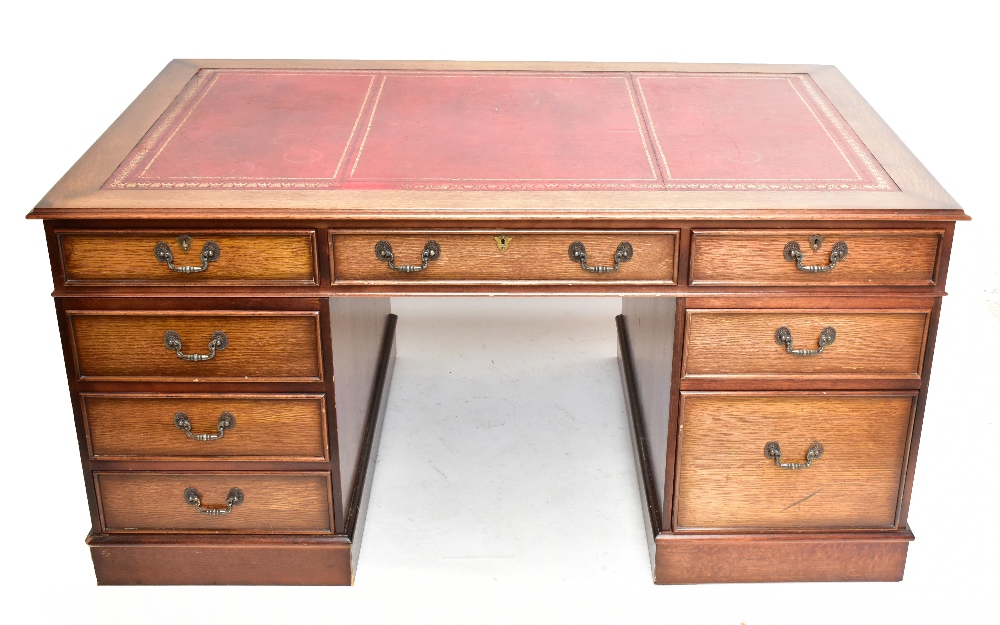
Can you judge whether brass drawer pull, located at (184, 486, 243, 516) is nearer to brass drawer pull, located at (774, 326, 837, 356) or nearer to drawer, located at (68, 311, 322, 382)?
drawer, located at (68, 311, 322, 382)

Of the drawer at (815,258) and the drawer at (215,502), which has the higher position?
the drawer at (815,258)

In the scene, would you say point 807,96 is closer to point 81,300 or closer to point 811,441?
point 811,441

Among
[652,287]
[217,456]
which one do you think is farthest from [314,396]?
[652,287]

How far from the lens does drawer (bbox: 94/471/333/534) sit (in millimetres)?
2855

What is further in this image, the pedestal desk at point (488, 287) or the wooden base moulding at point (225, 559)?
the wooden base moulding at point (225, 559)

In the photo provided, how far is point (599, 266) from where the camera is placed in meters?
Answer: 2.60

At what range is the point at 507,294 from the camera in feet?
8.64

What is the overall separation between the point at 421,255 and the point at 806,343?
87cm

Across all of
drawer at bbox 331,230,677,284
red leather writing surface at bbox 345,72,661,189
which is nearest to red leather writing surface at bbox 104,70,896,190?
red leather writing surface at bbox 345,72,661,189

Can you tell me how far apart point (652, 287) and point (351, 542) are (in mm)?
957

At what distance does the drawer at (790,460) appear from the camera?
2768 mm

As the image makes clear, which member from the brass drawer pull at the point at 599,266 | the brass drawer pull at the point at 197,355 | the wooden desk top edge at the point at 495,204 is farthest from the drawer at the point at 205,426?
the brass drawer pull at the point at 599,266

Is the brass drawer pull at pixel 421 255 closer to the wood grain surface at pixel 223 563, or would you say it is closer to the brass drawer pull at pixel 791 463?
the wood grain surface at pixel 223 563

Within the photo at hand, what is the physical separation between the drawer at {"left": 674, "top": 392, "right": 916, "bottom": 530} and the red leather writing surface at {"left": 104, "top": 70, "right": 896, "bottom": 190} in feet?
1.65
